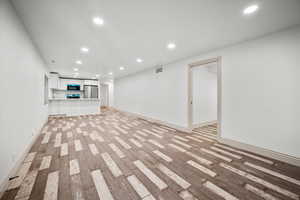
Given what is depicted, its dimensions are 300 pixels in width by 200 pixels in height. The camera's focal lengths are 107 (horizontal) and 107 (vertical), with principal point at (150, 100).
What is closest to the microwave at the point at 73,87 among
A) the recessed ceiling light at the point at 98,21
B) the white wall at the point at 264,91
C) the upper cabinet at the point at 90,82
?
the upper cabinet at the point at 90,82

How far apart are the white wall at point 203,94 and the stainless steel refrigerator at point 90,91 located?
22.6ft

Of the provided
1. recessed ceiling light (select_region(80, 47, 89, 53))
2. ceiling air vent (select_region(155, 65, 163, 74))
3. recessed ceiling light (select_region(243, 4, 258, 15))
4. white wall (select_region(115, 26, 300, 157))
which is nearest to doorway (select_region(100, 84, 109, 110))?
ceiling air vent (select_region(155, 65, 163, 74))

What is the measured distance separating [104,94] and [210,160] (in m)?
11.1

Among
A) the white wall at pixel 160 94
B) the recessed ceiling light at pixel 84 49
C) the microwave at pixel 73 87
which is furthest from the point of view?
the microwave at pixel 73 87

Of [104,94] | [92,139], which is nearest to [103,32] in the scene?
[92,139]

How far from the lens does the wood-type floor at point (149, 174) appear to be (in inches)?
52.5

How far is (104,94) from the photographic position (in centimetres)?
1125

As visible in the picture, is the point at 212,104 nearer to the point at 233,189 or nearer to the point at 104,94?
the point at 233,189

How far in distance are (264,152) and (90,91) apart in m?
8.94

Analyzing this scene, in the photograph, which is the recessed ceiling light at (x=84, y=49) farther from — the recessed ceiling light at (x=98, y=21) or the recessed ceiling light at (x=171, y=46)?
the recessed ceiling light at (x=171, y=46)

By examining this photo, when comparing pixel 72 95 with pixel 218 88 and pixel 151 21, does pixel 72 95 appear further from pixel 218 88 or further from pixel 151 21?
pixel 218 88

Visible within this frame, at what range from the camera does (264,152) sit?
2279 mm

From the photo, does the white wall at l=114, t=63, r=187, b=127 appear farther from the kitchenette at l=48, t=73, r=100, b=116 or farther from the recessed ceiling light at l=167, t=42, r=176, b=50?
the kitchenette at l=48, t=73, r=100, b=116

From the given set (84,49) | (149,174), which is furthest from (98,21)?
(149,174)
